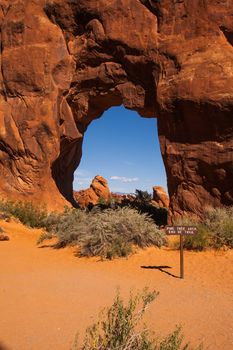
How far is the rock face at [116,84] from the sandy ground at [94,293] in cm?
449

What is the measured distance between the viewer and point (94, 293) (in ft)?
18.4

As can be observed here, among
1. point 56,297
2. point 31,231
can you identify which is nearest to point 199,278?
point 56,297

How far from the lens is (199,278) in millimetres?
6957

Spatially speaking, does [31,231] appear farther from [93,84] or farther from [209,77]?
[209,77]

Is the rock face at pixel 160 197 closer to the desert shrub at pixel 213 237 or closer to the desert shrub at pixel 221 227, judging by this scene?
the desert shrub at pixel 221 227

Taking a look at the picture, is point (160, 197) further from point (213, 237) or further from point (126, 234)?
point (126, 234)

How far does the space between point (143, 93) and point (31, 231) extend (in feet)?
22.3

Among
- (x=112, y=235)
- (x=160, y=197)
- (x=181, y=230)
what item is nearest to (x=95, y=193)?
(x=160, y=197)

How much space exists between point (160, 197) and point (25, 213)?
51.9 ft

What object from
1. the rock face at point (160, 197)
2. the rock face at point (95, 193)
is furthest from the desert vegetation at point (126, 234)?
the rock face at point (160, 197)

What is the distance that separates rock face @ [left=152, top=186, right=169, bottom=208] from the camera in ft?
92.9

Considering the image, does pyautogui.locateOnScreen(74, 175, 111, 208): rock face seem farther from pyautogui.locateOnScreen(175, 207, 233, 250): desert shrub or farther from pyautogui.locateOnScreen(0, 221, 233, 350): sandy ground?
pyautogui.locateOnScreen(175, 207, 233, 250): desert shrub

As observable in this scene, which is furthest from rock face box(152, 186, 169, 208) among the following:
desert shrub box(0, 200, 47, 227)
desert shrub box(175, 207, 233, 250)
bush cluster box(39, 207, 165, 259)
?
desert shrub box(175, 207, 233, 250)

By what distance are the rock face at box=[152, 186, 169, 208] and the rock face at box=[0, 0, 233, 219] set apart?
36.5ft
